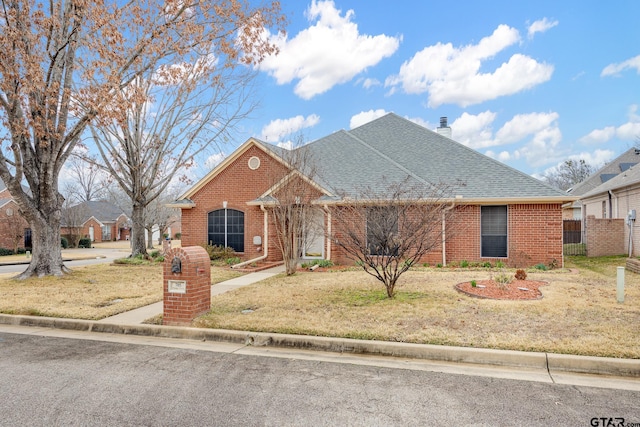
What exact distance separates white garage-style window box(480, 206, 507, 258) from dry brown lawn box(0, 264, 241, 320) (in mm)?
8815

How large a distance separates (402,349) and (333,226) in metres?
8.90

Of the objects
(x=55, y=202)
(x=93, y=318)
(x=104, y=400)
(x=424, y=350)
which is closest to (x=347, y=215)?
(x=424, y=350)

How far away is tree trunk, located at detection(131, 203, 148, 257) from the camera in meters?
21.1

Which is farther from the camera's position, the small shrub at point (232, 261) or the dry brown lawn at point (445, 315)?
the small shrub at point (232, 261)

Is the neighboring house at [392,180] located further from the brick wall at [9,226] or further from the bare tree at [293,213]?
the brick wall at [9,226]

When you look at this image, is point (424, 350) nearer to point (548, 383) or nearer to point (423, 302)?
point (548, 383)

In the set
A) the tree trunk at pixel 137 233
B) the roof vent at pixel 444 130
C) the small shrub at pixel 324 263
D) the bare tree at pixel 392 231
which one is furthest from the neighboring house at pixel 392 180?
the bare tree at pixel 392 231

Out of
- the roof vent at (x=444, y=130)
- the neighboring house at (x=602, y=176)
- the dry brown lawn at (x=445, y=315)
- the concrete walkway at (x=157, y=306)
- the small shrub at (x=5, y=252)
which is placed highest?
the roof vent at (x=444, y=130)

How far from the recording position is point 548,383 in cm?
475

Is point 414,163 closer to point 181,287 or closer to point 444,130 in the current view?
point 444,130

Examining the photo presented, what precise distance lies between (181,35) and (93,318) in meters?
9.09

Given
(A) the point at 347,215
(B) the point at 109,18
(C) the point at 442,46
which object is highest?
(C) the point at 442,46

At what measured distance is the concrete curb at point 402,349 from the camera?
5.09 meters

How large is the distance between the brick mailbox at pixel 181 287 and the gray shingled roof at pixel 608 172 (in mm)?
32031
